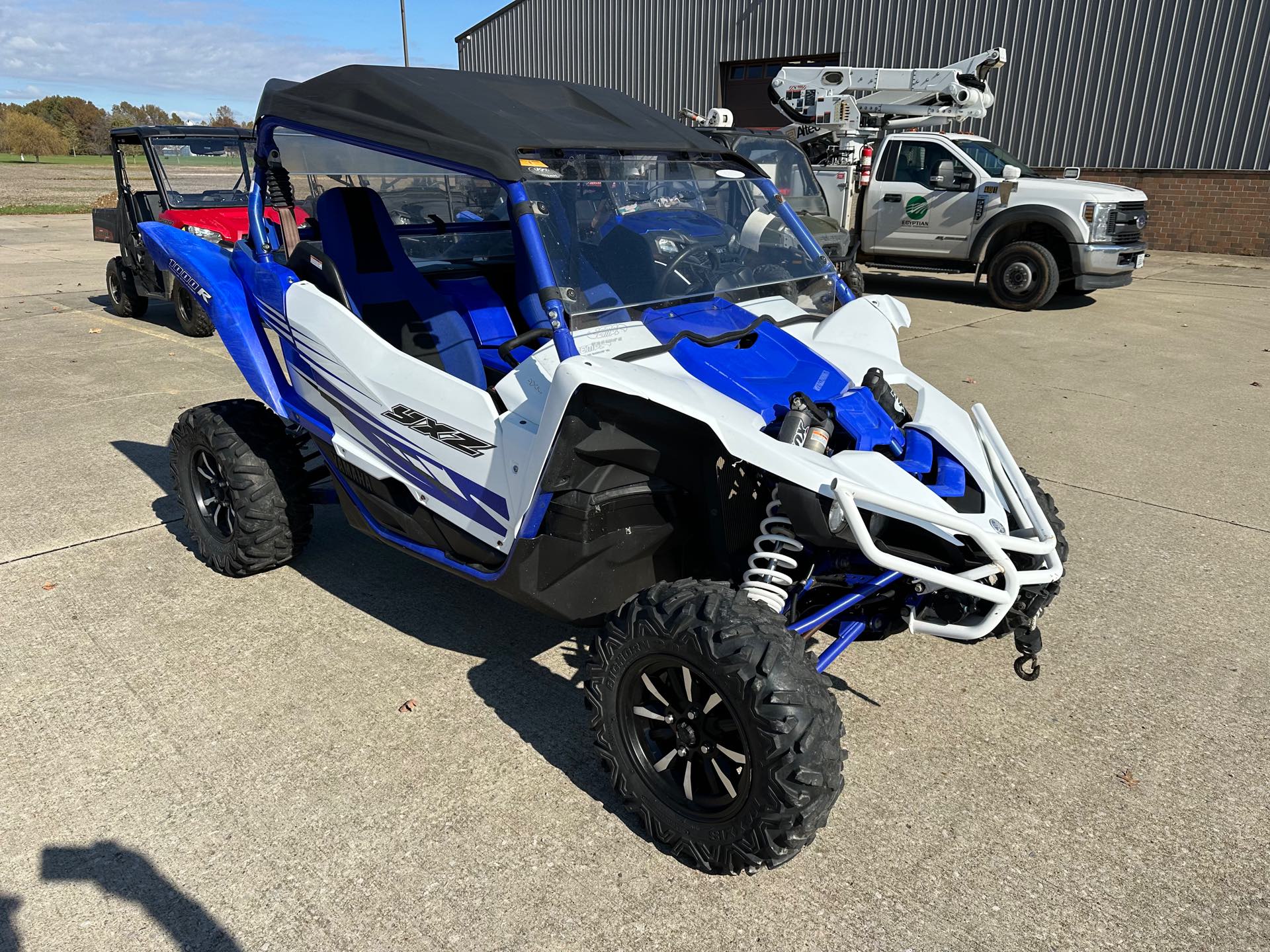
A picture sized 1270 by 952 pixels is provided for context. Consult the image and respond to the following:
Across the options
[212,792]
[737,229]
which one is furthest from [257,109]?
[212,792]

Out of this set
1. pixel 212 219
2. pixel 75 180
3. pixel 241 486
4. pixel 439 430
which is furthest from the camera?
pixel 75 180

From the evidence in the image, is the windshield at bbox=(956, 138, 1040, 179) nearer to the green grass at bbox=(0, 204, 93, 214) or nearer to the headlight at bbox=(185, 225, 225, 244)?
the headlight at bbox=(185, 225, 225, 244)

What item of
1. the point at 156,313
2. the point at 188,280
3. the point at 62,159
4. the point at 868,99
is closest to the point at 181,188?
the point at 156,313

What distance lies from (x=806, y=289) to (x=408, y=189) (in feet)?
5.60

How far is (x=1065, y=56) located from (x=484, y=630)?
58.5 feet

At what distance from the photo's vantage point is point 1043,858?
2.70 metres

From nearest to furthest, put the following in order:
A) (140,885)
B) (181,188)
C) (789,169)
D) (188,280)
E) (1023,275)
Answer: (140,885) < (188,280) < (181,188) < (789,169) < (1023,275)

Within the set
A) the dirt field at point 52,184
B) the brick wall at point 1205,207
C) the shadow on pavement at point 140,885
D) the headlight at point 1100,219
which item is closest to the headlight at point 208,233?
the shadow on pavement at point 140,885

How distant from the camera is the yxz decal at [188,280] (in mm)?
4281

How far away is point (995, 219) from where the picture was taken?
11.6 m

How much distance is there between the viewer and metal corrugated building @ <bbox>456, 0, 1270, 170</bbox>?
15844mm

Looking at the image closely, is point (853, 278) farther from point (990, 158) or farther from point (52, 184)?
point (52, 184)

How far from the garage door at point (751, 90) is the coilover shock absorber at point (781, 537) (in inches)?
771

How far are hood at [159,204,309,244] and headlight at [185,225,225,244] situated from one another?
3 cm
